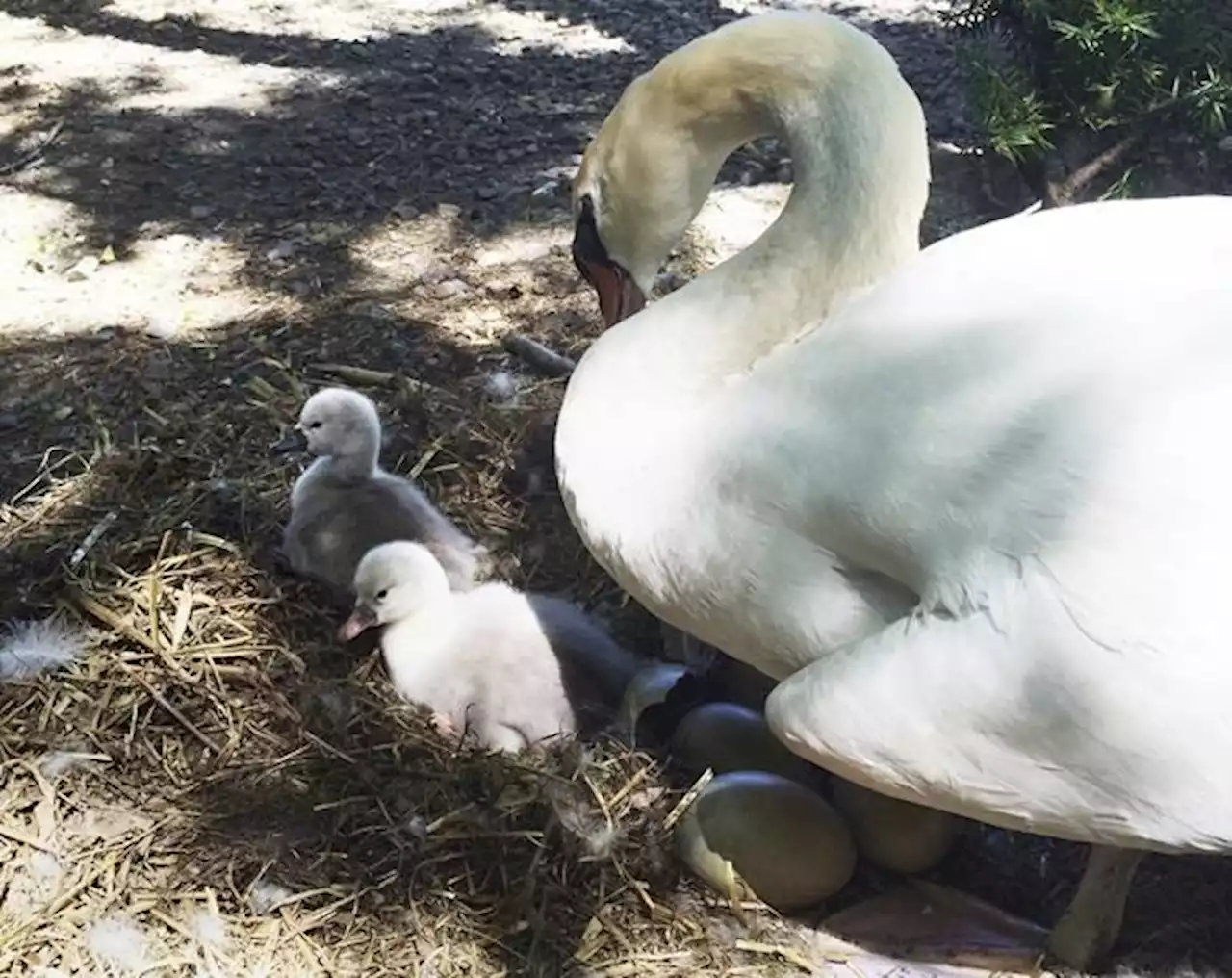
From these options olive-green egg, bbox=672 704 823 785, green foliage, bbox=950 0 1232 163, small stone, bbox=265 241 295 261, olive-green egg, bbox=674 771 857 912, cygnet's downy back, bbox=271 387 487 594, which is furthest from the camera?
small stone, bbox=265 241 295 261

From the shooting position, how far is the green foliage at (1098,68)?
3.21 m

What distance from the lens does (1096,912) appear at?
2045 mm

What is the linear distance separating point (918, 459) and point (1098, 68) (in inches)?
73.9

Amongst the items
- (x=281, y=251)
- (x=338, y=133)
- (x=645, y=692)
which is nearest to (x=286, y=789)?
(x=645, y=692)

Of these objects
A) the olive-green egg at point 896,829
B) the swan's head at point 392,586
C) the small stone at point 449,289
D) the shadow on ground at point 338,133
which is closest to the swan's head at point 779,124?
the swan's head at point 392,586

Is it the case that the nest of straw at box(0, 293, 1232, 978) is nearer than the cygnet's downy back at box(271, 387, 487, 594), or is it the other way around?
the nest of straw at box(0, 293, 1232, 978)

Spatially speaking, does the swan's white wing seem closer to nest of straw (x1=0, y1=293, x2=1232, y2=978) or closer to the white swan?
the white swan

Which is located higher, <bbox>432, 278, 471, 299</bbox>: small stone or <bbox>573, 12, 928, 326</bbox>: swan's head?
<bbox>573, 12, 928, 326</bbox>: swan's head

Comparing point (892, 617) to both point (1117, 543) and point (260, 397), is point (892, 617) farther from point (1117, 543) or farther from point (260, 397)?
point (260, 397)

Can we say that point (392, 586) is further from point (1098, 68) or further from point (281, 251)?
point (1098, 68)

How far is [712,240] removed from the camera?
12.4 ft

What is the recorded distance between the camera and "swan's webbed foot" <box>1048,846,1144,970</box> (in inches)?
79.4

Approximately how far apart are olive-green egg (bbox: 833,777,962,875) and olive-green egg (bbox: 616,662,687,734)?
0.32m

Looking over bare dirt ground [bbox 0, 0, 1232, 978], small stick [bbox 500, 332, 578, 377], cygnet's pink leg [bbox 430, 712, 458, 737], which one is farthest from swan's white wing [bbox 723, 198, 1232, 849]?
small stick [bbox 500, 332, 578, 377]
